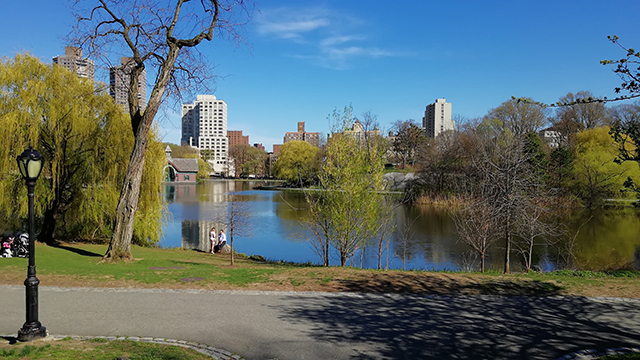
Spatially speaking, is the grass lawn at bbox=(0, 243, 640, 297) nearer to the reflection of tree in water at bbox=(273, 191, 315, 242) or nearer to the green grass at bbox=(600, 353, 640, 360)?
the green grass at bbox=(600, 353, 640, 360)

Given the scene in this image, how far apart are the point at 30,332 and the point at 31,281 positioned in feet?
2.49

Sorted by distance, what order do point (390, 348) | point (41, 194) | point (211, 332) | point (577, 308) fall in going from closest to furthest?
point (390, 348), point (211, 332), point (577, 308), point (41, 194)

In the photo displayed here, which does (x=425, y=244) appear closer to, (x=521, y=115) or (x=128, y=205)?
(x=128, y=205)

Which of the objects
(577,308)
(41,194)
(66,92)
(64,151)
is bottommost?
(577,308)

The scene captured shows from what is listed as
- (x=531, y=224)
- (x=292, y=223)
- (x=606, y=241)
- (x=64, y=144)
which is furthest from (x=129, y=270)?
(x=606, y=241)

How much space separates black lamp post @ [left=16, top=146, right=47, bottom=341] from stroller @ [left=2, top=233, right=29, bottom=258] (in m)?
8.66

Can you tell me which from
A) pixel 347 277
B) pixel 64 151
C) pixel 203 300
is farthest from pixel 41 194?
pixel 347 277

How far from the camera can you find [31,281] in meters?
6.61

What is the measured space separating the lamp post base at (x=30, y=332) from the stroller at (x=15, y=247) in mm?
8888

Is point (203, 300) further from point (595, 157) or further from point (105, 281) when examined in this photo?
point (595, 157)

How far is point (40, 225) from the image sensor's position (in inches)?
741

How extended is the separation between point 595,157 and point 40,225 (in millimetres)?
48184

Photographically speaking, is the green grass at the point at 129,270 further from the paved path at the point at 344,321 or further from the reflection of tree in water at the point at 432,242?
the reflection of tree in water at the point at 432,242

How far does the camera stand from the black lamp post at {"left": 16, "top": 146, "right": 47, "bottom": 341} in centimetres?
641
